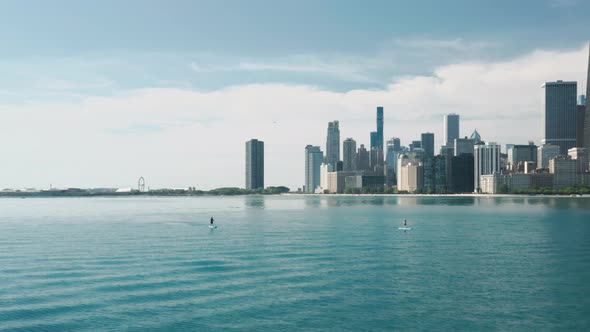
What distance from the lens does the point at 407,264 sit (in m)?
70.5

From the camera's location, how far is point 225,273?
63.4 metres

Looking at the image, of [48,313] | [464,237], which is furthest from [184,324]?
[464,237]

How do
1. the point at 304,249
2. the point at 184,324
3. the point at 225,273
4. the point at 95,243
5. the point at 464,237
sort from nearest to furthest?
the point at 184,324 → the point at 225,273 → the point at 304,249 → the point at 95,243 → the point at 464,237

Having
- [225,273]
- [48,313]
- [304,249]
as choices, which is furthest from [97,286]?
[304,249]

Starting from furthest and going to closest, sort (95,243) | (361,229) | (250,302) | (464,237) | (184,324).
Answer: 1. (361,229)
2. (464,237)
3. (95,243)
4. (250,302)
5. (184,324)

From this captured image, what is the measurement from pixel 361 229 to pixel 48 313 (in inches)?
3231

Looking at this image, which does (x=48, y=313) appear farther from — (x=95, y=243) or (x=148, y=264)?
(x=95, y=243)

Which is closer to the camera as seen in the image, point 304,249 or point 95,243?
point 304,249

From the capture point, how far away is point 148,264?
228 feet

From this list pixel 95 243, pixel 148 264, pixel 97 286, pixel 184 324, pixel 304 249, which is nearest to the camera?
pixel 184 324

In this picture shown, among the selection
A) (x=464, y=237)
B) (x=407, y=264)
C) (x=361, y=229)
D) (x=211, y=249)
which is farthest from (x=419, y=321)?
(x=361, y=229)

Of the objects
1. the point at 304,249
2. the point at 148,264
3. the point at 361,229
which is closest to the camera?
the point at 148,264

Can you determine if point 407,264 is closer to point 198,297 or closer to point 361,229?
point 198,297

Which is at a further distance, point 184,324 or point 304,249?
point 304,249
